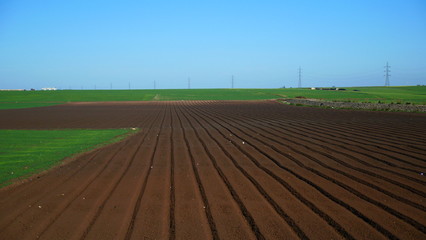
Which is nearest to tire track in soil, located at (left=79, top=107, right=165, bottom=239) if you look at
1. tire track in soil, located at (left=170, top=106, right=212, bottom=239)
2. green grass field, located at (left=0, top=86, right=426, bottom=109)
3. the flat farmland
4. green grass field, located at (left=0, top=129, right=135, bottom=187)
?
the flat farmland

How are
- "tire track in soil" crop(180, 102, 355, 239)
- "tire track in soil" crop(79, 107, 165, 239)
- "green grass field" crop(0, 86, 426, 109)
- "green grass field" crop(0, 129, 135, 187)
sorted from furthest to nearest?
"green grass field" crop(0, 86, 426, 109) → "green grass field" crop(0, 129, 135, 187) → "tire track in soil" crop(79, 107, 165, 239) → "tire track in soil" crop(180, 102, 355, 239)

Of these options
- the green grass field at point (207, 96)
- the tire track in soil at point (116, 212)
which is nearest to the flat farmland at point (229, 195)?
the tire track in soil at point (116, 212)

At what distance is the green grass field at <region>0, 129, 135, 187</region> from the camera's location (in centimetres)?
910

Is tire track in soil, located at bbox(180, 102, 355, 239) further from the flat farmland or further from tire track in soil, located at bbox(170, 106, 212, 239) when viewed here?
tire track in soil, located at bbox(170, 106, 212, 239)

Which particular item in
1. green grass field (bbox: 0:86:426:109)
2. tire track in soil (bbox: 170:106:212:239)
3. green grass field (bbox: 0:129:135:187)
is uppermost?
green grass field (bbox: 0:86:426:109)

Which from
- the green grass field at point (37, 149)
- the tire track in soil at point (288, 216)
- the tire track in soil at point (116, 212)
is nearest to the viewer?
the tire track in soil at point (288, 216)

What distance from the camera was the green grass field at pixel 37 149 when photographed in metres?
9.10

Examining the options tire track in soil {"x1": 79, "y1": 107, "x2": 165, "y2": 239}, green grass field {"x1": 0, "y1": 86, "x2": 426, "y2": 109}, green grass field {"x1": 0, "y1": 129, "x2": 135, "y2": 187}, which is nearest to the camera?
tire track in soil {"x1": 79, "y1": 107, "x2": 165, "y2": 239}

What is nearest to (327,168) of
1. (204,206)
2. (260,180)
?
(260,180)

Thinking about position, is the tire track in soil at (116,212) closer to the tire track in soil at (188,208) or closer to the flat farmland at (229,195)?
the flat farmland at (229,195)

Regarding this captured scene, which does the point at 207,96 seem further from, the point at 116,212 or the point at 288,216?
the point at 288,216

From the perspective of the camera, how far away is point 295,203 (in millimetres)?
6168

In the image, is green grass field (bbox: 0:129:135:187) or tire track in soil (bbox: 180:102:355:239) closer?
tire track in soil (bbox: 180:102:355:239)

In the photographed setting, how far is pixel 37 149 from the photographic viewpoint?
12.2 metres
